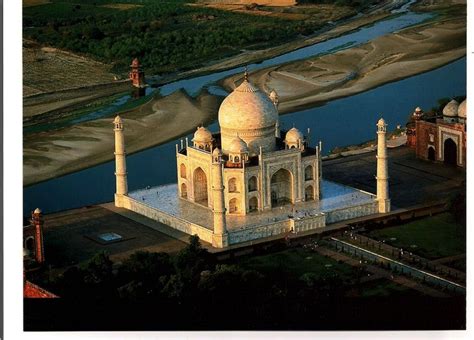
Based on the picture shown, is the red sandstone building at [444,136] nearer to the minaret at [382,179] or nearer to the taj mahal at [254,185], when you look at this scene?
the minaret at [382,179]

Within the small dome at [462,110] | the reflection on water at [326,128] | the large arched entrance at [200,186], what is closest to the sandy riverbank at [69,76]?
the reflection on water at [326,128]

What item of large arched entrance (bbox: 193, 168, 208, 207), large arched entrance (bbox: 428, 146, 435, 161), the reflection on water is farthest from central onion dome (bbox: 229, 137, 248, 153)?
large arched entrance (bbox: 428, 146, 435, 161)

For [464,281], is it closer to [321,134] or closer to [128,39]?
[321,134]

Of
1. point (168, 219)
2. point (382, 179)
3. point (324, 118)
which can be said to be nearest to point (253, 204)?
point (168, 219)

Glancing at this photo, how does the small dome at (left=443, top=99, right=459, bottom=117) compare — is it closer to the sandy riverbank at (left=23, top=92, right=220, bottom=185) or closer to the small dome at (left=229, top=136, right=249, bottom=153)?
the small dome at (left=229, top=136, right=249, bottom=153)

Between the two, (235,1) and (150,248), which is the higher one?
(235,1)

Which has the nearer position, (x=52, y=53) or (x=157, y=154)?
(x=157, y=154)
